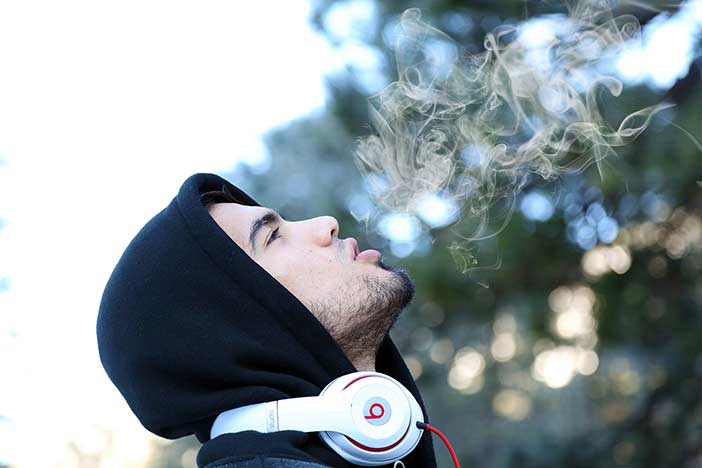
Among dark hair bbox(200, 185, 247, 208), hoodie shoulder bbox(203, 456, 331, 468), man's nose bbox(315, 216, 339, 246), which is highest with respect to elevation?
dark hair bbox(200, 185, 247, 208)

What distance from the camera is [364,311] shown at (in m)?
2.24

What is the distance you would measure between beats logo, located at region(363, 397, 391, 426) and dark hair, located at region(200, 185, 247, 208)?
0.82 meters

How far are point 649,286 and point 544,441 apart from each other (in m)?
1.67

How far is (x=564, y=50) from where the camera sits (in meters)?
3.69

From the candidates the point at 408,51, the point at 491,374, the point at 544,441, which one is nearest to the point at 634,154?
the point at 408,51

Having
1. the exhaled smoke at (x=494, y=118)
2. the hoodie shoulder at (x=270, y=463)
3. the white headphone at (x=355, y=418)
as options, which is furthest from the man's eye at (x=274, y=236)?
the exhaled smoke at (x=494, y=118)

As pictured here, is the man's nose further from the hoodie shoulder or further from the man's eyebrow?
the hoodie shoulder

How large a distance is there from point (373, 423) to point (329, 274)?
1.47ft

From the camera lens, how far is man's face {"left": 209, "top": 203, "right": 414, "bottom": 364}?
2244 millimetres

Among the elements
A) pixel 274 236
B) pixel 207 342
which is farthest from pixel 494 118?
pixel 207 342

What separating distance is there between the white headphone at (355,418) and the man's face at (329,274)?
226 mm

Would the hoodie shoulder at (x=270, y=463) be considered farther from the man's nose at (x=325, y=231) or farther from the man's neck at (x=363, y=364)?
the man's nose at (x=325, y=231)

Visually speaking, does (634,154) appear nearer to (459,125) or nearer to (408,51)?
(408,51)

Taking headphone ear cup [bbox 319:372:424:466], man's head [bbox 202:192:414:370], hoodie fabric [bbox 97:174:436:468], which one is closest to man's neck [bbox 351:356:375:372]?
man's head [bbox 202:192:414:370]
